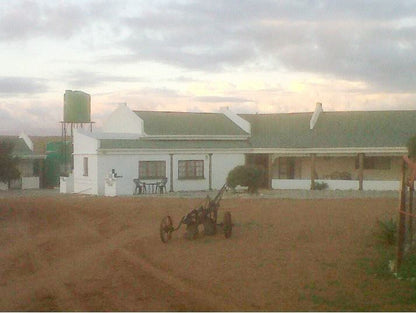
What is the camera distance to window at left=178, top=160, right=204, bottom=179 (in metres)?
37.7

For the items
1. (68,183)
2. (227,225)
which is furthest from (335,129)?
(227,225)

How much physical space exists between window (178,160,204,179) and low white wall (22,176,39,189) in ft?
46.8

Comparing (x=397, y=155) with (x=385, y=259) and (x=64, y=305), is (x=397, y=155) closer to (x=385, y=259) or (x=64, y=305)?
(x=385, y=259)

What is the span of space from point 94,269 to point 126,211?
1105cm

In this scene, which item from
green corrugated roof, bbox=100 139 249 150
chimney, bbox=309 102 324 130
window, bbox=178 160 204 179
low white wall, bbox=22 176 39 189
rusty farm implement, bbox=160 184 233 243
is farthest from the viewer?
low white wall, bbox=22 176 39 189

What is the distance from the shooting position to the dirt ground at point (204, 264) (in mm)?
10951

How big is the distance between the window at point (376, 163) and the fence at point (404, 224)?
2435 centimetres

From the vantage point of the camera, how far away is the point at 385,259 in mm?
14305

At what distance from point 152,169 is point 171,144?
2.33 metres

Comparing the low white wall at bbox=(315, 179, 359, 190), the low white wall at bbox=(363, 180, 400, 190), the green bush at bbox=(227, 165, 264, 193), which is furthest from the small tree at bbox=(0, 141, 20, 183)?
the low white wall at bbox=(363, 180, 400, 190)

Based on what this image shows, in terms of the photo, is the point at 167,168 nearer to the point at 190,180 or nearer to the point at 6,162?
the point at 190,180

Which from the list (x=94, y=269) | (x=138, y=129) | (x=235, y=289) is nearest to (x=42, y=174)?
(x=138, y=129)

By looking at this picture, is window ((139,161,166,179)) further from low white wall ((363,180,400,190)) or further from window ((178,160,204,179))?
low white wall ((363,180,400,190))

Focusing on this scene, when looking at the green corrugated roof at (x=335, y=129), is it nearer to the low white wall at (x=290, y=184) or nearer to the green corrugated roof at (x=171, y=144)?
the green corrugated roof at (x=171, y=144)
